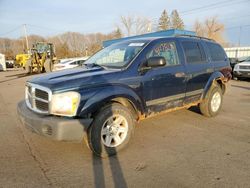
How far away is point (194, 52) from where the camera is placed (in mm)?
5223

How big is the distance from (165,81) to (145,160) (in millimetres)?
1562

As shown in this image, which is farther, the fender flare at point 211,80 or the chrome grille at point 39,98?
the fender flare at point 211,80

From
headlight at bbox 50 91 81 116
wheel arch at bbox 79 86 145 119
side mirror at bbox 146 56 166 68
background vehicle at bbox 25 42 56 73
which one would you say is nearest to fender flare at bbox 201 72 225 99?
side mirror at bbox 146 56 166 68

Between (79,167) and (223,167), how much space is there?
2.13 m

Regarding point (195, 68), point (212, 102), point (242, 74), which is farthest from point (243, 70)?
point (195, 68)

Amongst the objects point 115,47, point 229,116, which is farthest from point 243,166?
point 115,47

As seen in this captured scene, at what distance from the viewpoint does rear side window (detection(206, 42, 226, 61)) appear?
5.79 meters

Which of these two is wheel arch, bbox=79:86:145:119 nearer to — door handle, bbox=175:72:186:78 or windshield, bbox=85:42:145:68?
windshield, bbox=85:42:145:68

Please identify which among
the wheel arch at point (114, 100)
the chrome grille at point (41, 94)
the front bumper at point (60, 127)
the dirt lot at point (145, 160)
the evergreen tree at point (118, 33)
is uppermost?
the evergreen tree at point (118, 33)

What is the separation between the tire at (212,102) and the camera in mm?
5648

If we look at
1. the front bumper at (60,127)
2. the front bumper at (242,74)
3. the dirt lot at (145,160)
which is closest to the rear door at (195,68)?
the dirt lot at (145,160)

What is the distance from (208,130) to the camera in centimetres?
495

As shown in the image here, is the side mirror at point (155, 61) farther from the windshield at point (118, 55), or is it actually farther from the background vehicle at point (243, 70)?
the background vehicle at point (243, 70)

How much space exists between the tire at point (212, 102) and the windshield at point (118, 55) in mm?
2353
